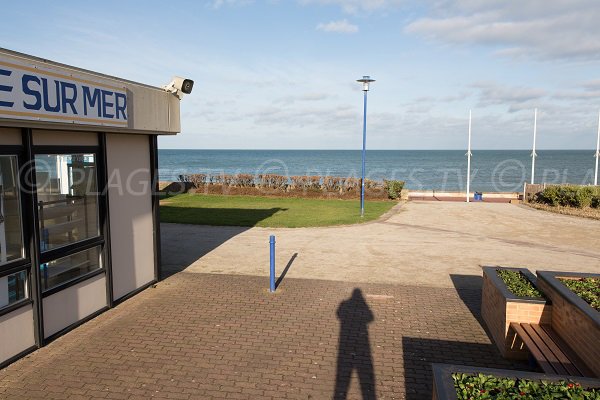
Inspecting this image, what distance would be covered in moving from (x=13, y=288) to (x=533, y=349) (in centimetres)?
639

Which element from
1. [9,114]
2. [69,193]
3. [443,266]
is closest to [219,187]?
[443,266]

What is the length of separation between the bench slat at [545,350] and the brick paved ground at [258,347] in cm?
55

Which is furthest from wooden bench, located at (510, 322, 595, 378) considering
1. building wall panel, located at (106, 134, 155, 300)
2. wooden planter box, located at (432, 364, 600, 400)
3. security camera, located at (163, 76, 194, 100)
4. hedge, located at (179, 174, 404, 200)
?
hedge, located at (179, 174, 404, 200)

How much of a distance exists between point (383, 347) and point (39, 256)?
4.82 m

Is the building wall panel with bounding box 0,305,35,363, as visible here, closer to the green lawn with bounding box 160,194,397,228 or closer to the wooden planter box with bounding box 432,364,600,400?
the wooden planter box with bounding box 432,364,600,400

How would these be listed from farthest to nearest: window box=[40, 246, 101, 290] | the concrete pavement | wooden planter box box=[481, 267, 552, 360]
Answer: the concrete pavement
window box=[40, 246, 101, 290]
wooden planter box box=[481, 267, 552, 360]

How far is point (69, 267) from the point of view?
6.87 m

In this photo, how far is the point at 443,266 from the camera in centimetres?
1090

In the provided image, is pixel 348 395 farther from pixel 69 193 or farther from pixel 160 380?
pixel 69 193

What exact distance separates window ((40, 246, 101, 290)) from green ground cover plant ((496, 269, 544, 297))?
6401 millimetres

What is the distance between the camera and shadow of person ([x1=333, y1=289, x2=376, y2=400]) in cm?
523

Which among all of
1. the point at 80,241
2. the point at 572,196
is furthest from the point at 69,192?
the point at 572,196

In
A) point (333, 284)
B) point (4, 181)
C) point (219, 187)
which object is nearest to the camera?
point (4, 181)

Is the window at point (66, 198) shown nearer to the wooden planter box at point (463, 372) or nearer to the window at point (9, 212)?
the window at point (9, 212)
